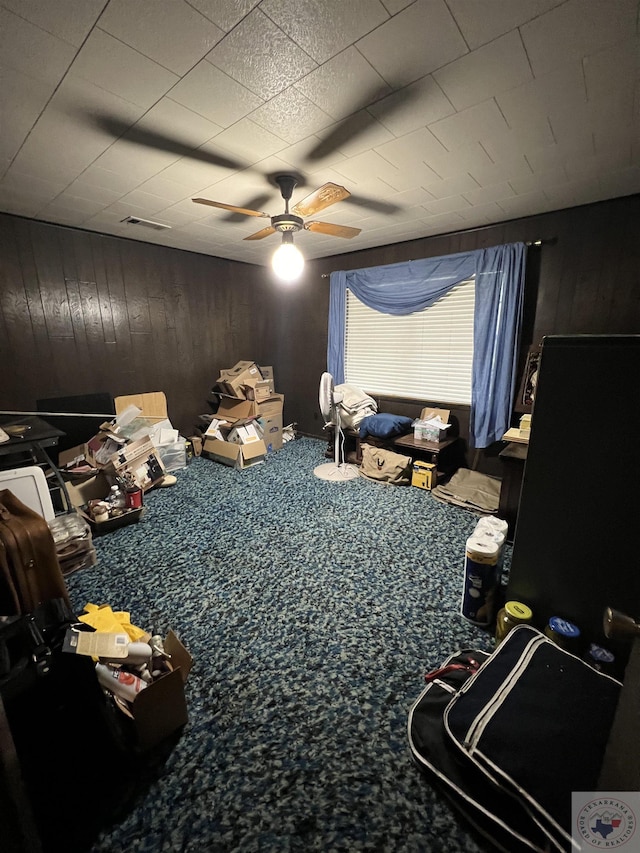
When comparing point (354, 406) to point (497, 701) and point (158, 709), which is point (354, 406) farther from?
point (158, 709)

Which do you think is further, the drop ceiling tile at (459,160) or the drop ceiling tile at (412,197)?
the drop ceiling tile at (412,197)

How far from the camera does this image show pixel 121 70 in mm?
1413

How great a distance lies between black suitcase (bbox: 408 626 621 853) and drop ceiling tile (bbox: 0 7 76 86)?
289 cm

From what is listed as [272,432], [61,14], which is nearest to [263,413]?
[272,432]

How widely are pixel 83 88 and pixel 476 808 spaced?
3168mm

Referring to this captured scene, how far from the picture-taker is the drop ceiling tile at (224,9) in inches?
44.4

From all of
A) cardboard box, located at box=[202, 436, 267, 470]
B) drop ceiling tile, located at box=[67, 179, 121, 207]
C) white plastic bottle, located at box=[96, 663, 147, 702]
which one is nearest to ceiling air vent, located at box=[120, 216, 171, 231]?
drop ceiling tile, located at box=[67, 179, 121, 207]

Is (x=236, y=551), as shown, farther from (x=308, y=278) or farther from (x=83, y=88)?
(x=308, y=278)

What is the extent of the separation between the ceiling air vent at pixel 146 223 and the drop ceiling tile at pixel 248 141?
1622 mm

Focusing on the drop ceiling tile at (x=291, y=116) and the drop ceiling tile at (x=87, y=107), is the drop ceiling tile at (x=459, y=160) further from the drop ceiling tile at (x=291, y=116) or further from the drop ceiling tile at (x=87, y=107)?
the drop ceiling tile at (x=87, y=107)

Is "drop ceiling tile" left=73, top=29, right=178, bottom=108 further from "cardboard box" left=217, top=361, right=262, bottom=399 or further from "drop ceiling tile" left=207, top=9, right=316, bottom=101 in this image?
"cardboard box" left=217, top=361, right=262, bottom=399

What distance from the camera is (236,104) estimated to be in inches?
63.7

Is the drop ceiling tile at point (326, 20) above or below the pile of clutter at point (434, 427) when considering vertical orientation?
above

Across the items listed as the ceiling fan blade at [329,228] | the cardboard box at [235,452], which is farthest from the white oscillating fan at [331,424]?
the ceiling fan blade at [329,228]
